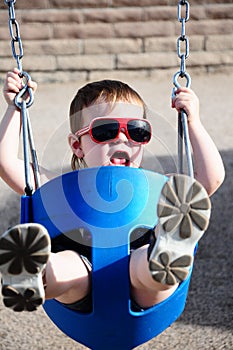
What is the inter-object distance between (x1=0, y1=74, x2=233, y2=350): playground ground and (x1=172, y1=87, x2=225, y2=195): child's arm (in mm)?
719

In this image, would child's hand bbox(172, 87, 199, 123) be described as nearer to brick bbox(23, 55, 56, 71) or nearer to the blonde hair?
the blonde hair

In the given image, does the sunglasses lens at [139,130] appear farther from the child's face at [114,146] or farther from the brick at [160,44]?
the brick at [160,44]

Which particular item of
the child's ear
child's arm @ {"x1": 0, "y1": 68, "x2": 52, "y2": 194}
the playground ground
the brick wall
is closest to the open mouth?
the child's ear

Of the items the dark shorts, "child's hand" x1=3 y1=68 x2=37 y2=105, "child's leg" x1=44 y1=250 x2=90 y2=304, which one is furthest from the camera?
"child's hand" x1=3 y1=68 x2=37 y2=105

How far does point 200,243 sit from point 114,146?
1.32 meters

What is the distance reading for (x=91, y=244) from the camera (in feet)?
6.02

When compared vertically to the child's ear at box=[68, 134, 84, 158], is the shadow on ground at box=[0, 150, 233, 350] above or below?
below

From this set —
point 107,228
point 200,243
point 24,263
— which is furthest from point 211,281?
point 24,263

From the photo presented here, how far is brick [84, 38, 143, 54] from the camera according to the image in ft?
18.2

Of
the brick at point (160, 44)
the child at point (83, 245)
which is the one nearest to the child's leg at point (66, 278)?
the child at point (83, 245)

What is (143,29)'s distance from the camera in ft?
18.2

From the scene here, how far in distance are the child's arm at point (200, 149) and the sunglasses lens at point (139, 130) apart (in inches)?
4.0

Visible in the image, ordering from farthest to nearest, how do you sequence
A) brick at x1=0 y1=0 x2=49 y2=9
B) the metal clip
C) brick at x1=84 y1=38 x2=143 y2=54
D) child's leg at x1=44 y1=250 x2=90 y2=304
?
brick at x1=84 y1=38 x2=143 y2=54 → brick at x1=0 y1=0 x2=49 y2=9 → the metal clip → child's leg at x1=44 y1=250 x2=90 y2=304

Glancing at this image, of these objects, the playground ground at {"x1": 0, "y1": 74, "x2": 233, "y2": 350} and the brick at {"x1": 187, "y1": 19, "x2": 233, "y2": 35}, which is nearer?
the playground ground at {"x1": 0, "y1": 74, "x2": 233, "y2": 350}
